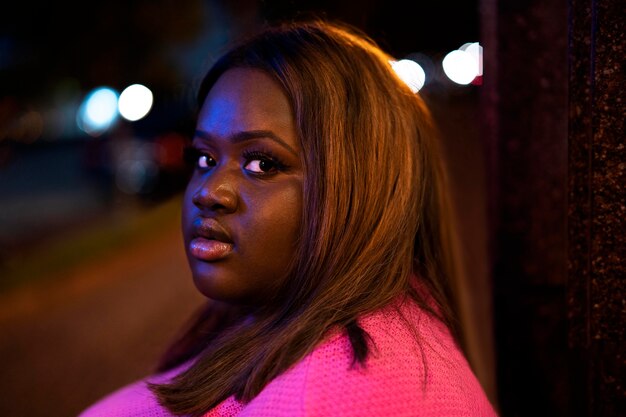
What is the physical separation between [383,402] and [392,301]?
1.09 feet

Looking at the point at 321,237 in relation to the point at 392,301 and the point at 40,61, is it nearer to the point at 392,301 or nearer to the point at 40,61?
the point at 392,301

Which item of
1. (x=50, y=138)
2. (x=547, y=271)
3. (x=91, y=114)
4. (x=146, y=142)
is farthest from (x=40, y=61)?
(x=50, y=138)

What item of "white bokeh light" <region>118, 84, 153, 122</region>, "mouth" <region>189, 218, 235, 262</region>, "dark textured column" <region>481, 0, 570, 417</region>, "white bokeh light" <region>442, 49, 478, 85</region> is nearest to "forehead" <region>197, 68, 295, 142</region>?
"mouth" <region>189, 218, 235, 262</region>

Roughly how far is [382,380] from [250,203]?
0.56 m

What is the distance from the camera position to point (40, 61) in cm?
1296

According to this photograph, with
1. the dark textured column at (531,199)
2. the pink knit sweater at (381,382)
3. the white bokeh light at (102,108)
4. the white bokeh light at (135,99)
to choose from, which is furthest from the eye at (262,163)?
the white bokeh light at (102,108)

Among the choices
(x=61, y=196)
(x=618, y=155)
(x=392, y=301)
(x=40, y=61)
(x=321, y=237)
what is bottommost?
(x=61, y=196)

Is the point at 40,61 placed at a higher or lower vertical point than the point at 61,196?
higher

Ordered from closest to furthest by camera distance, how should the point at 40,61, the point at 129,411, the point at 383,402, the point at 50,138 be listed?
the point at 383,402 → the point at 129,411 → the point at 40,61 → the point at 50,138

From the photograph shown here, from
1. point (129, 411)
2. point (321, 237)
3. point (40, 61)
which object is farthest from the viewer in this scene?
point (40, 61)

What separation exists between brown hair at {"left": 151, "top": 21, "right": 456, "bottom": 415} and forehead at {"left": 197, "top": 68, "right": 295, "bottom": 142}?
3cm

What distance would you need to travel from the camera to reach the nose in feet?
5.17

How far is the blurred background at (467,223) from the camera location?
1687mm

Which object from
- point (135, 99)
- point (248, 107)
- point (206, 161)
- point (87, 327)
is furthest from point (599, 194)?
point (135, 99)
